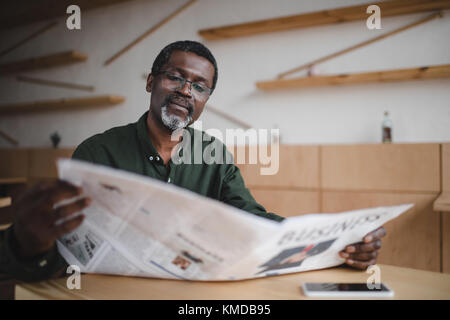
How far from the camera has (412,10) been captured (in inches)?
94.5

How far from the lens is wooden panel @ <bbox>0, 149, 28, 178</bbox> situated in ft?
11.4

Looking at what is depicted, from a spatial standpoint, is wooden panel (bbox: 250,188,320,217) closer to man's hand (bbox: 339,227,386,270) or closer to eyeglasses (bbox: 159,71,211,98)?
eyeglasses (bbox: 159,71,211,98)

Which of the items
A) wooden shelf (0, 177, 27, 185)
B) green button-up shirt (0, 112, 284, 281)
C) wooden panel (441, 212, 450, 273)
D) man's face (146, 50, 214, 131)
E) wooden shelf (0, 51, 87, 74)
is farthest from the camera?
wooden shelf (0, 51, 87, 74)

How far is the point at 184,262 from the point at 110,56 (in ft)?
11.3

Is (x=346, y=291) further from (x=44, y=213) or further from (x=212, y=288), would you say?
(x=44, y=213)

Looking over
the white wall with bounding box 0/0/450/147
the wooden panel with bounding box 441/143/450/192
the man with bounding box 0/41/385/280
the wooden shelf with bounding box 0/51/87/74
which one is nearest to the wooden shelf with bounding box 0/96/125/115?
the white wall with bounding box 0/0/450/147

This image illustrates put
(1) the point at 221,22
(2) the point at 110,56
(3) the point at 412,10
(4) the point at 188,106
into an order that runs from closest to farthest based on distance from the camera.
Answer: (4) the point at 188,106 → (3) the point at 412,10 → (1) the point at 221,22 → (2) the point at 110,56

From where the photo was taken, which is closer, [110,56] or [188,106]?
[188,106]

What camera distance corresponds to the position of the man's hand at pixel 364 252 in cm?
68

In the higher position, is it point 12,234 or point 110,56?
point 110,56

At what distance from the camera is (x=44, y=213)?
478 millimetres

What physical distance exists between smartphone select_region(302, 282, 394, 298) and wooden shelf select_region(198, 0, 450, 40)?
238cm
